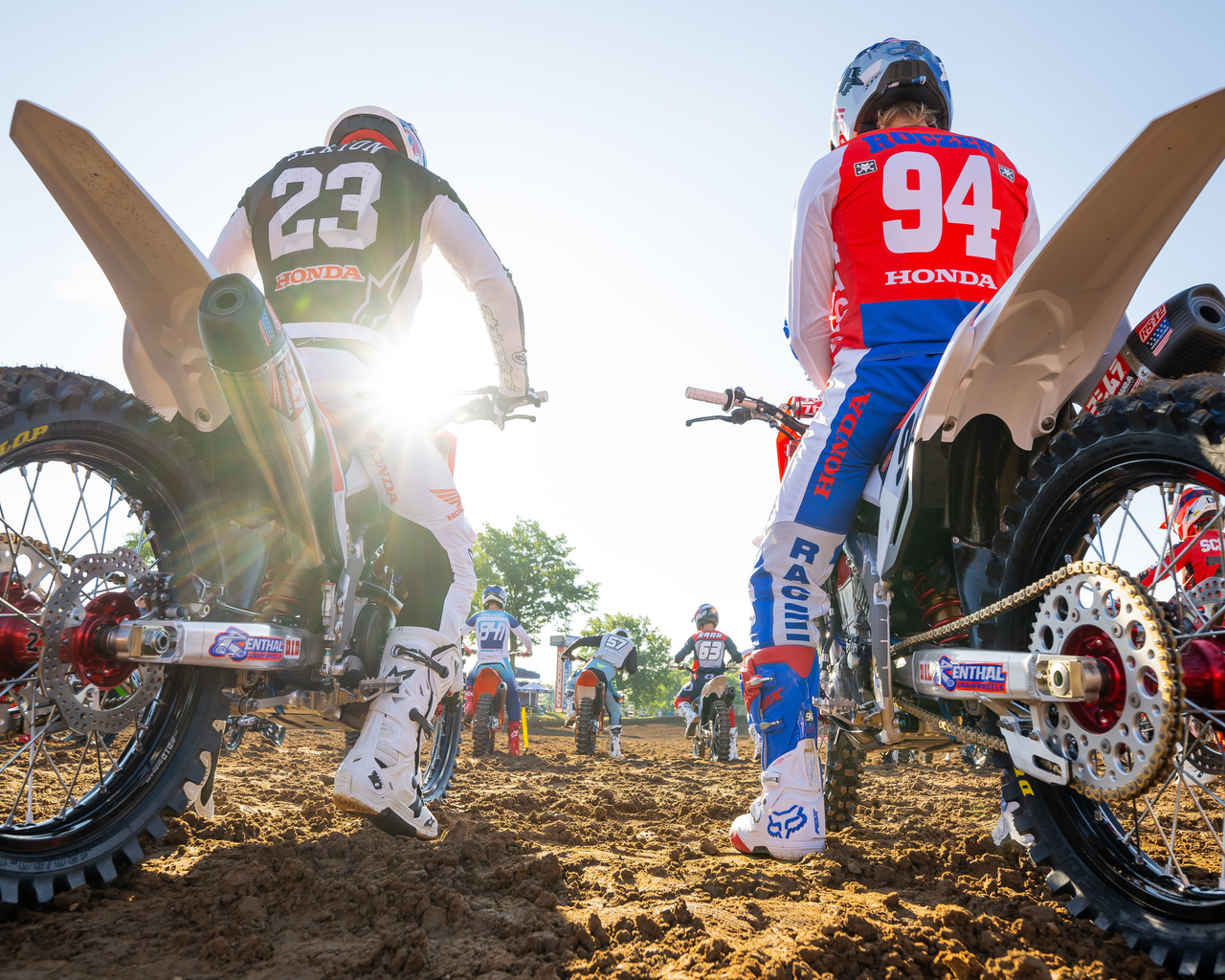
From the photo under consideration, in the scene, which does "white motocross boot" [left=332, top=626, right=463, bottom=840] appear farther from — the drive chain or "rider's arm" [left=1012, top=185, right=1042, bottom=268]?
"rider's arm" [left=1012, top=185, right=1042, bottom=268]

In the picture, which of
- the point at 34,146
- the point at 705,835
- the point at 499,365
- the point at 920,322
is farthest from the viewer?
the point at 499,365

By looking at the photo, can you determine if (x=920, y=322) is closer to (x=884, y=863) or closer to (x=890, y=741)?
(x=890, y=741)

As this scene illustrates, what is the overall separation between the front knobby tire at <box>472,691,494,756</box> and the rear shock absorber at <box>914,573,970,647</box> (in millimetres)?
8521

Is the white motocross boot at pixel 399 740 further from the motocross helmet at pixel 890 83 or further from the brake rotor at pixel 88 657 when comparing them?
the motocross helmet at pixel 890 83

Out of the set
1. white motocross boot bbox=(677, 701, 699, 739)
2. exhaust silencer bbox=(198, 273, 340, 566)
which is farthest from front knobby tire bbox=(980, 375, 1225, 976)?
white motocross boot bbox=(677, 701, 699, 739)

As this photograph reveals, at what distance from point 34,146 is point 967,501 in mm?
3034

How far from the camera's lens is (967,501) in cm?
267

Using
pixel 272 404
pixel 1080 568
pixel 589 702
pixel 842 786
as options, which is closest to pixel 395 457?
pixel 272 404

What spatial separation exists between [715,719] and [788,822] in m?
9.17

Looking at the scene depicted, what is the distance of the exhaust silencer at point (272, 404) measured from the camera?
234cm

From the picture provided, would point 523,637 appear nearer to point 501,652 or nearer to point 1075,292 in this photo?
point 501,652

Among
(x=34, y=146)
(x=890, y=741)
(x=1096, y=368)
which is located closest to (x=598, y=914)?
(x=890, y=741)

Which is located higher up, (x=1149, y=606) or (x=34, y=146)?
(x=34, y=146)

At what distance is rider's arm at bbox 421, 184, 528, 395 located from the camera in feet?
11.9
